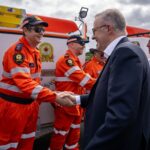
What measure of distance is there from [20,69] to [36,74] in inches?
14.9

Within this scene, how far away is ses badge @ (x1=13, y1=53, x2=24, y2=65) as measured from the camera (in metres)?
3.68

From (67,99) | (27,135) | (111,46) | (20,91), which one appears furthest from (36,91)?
(111,46)

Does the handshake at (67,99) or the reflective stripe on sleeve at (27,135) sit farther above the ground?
the handshake at (67,99)

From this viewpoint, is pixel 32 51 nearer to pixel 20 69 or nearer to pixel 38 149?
pixel 20 69

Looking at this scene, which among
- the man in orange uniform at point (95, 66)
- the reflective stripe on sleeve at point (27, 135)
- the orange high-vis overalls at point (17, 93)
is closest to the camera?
the orange high-vis overalls at point (17, 93)

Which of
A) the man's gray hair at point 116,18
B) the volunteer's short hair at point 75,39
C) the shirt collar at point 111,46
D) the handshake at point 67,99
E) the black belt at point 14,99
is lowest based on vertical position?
the black belt at point 14,99

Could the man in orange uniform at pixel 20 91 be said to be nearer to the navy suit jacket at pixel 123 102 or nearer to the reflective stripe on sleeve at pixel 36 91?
the reflective stripe on sleeve at pixel 36 91

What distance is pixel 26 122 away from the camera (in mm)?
3859

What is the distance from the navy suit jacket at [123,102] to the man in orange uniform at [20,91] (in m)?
1.47

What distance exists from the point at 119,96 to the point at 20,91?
208 centimetres

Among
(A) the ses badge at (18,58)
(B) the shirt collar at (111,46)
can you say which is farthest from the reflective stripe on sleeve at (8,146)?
(B) the shirt collar at (111,46)

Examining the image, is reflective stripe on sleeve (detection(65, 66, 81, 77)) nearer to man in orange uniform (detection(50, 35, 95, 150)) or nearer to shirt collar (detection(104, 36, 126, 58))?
man in orange uniform (detection(50, 35, 95, 150))

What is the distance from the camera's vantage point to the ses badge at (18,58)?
3.68 meters

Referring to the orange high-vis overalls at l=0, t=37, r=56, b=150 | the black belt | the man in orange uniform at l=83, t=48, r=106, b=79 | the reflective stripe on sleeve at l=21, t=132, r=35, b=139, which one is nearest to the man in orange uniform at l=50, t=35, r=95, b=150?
the man in orange uniform at l=83, t=48, r=106, b=79
